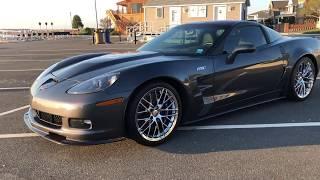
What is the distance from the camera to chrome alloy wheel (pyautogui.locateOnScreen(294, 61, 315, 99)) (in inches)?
244

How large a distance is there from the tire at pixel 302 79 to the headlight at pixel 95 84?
314 centimetres

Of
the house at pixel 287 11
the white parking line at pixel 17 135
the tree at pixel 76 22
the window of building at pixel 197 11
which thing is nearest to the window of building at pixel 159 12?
the window of building at pixel 197 11

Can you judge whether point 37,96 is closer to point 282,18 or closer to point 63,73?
point 63,73

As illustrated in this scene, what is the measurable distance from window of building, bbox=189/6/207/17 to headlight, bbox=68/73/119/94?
3599 centimetres

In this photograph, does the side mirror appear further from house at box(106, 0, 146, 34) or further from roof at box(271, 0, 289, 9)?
roof at box(271, 0, 289, 9)

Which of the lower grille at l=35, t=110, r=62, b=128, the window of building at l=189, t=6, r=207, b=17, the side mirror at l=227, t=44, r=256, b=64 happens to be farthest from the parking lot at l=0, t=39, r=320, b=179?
the window of building at l=189, t=6, r=207, b=17

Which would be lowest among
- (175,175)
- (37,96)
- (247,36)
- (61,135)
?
(175,175)

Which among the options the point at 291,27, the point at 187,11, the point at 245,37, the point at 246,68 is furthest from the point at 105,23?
the point at 246,68

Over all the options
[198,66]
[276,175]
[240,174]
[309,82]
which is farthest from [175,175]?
[309,82]

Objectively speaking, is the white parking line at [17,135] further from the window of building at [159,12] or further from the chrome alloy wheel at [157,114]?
the window of building at [159,12]

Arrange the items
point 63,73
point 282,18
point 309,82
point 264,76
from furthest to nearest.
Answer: point 282,18
point 309,82
point 264,76
point 63,73

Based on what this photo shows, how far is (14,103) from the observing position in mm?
6527

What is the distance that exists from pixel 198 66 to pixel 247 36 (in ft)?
4.08

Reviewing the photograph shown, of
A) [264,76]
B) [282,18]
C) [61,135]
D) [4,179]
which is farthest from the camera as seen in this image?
[282,18]
